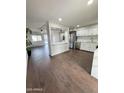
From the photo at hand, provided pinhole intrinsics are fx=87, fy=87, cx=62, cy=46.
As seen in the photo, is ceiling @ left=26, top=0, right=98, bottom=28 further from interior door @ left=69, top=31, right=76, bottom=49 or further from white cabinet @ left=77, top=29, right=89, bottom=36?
interior door @ left=69, top=31, right=76, bottom=49

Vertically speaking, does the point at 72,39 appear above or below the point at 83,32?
below

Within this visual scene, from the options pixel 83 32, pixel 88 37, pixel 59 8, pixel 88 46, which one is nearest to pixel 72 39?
pixel 83 32

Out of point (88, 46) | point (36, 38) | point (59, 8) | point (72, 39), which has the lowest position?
point (88, 46)

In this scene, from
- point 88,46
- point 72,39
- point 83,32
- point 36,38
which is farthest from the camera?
point 36,38

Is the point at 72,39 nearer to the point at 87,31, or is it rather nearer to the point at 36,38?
the point at 87,31

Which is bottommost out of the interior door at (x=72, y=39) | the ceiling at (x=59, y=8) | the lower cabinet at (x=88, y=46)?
the lower cabinet at (x=88, y=46)

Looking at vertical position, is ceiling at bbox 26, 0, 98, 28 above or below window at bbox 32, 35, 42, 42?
above

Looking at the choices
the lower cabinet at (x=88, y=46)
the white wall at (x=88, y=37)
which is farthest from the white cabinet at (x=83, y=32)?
the lower cabinet at (x=88, y=46)

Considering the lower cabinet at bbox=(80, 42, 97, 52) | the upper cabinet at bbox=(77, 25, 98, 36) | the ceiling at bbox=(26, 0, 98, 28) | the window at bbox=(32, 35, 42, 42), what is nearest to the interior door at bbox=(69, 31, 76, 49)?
the upper cabinet at bbox=(77, 25, 98, 36)

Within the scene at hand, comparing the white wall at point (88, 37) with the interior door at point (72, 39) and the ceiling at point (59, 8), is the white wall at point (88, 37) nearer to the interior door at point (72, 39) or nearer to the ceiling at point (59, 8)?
the interior door at point (72, 39)

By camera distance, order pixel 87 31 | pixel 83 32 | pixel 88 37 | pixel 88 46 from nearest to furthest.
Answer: pixel 88 46 → pixel 87 31 → pixel 88 37 → pixel 83 32
